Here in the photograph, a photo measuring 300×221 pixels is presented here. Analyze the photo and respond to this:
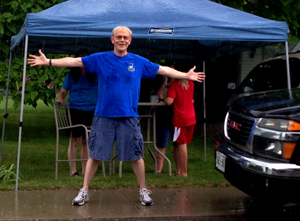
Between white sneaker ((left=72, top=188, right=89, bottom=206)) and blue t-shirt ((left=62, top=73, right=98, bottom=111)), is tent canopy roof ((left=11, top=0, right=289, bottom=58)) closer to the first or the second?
blue t-shirt ((left=62, top=73, right=98, bottom=111))

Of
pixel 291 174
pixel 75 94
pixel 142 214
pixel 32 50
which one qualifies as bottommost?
pixel 142 214

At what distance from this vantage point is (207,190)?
274 inches

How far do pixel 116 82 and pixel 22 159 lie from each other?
182 inches

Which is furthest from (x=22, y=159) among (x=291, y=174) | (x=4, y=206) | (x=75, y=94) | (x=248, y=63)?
(x=248, y=63)

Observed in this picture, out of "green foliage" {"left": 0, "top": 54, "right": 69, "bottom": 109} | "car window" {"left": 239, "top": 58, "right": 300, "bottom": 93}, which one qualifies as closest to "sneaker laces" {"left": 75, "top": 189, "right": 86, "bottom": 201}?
"car window" {"left": 239, "top": 58, "right": 300, "bottom": 93}

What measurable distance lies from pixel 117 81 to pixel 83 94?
1853 mm

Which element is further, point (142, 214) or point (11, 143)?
point (11, 143)

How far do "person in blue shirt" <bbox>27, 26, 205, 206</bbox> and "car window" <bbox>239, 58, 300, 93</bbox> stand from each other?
3115mm

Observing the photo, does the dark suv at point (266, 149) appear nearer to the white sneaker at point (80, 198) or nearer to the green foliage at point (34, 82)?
the white sneaker at point (80, 198)

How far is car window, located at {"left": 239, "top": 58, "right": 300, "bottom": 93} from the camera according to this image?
845 cm

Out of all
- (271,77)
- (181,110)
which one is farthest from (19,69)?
(271,77)

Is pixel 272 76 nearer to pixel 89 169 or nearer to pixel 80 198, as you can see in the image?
pixel 89 169

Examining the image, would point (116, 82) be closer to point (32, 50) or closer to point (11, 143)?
A: point (32, 50)

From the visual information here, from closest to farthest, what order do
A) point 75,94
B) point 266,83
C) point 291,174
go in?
point 291,174 → point 75,94 → point 266,83
